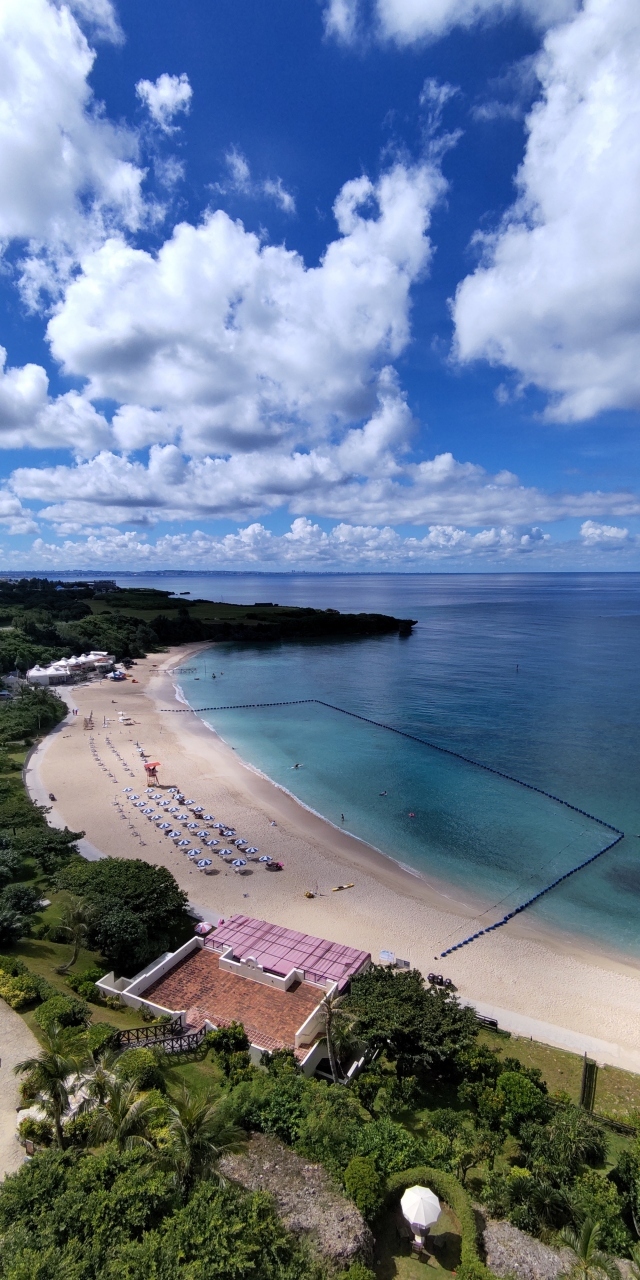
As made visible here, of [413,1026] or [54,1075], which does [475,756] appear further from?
[54,1075]

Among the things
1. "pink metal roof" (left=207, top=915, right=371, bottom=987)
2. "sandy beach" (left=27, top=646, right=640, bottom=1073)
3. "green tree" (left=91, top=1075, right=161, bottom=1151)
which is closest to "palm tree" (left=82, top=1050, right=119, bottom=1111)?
"green tree" (left=91, top=1075, right=161, bottom=1151)

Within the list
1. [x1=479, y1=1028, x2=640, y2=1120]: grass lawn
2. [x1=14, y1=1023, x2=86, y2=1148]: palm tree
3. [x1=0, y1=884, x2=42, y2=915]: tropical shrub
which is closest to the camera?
[x1=14, y1=1023, x2=86, y2=1148]: palm tree

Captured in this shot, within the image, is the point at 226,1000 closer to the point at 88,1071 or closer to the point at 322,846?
the point at 88,1071

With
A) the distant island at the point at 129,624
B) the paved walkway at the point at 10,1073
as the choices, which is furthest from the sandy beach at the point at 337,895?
the distant island at the point at 129,624

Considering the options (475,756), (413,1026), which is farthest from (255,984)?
(475,756)

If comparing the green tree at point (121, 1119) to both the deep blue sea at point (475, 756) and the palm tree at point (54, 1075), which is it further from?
the deep blue sea at point (475, 756)

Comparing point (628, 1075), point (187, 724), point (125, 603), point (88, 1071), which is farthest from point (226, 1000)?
point (125, 603)

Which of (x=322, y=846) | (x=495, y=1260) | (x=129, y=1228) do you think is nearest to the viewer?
(x=129, y=1228)

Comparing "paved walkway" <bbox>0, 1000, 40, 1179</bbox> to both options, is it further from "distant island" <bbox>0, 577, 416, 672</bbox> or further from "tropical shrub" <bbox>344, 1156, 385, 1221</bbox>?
"distant island" <bbox>0, 577, 416, 672</bbox>
